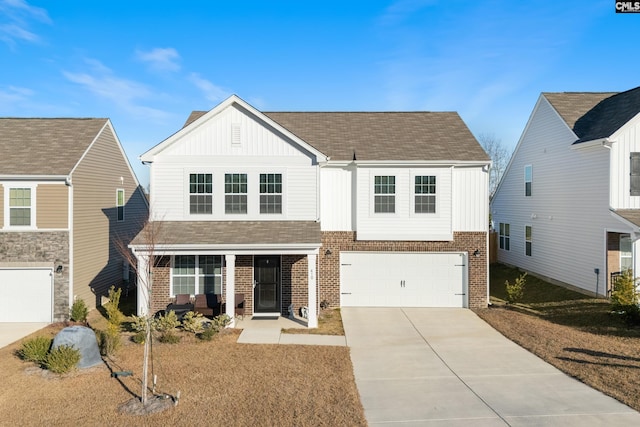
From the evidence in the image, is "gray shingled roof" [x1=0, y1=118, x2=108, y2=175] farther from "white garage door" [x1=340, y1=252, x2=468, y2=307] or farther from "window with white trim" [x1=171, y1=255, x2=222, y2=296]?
"white garage door" [x1=340, y1=252, x2=468, y2=307]

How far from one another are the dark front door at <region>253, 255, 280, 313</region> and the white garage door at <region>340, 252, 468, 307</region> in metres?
2.68

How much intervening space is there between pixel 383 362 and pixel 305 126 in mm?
11841

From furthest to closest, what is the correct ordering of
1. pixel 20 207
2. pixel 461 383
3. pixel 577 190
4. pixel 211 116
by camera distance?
pixel 577 190
pixel 211 116
pixel 20 207
pixel 461 383

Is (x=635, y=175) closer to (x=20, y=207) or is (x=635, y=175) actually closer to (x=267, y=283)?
(x=267, y=283)

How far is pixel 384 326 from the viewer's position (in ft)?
47.6

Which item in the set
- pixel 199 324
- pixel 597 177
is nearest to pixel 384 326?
pixel 199 324

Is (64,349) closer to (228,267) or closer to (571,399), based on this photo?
(228,267)

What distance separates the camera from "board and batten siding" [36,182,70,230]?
1552 cm

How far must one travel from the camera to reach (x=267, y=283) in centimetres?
1603

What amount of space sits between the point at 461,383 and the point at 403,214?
806cm


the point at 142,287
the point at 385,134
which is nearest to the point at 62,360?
the point at 142,287

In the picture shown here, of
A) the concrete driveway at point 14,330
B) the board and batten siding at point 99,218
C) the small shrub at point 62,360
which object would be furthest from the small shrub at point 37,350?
the board and batten siding at point 99,218

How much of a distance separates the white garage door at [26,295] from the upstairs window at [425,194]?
13.4 m

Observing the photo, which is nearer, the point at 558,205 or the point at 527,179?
the point at 558,205
